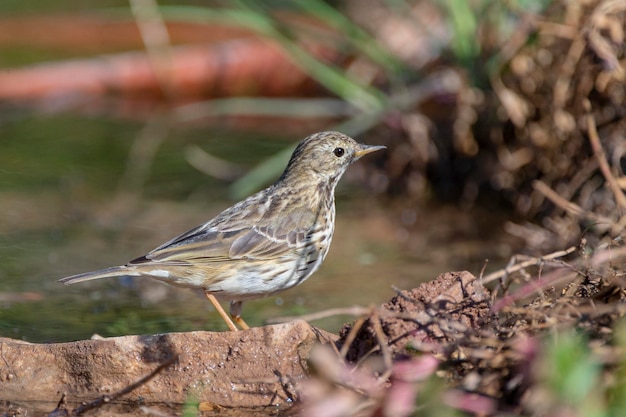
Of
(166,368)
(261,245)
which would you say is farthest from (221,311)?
(166,368)

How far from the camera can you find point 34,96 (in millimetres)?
10164

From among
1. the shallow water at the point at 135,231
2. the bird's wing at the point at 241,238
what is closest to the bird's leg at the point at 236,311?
the shallow water at the point at 135,231

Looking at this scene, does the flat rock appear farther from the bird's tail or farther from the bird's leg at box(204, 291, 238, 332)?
the bird's leg at box(204, 291, 238, 332)

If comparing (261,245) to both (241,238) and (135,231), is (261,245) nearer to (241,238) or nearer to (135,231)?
(241,238)

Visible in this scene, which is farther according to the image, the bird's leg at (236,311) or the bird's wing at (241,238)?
the bird's leg at (236,311)

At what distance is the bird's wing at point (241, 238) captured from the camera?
506cm

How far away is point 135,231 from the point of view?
7.17 metres

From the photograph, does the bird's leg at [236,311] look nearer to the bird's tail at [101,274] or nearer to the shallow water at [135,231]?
the shallow water at [135,231]

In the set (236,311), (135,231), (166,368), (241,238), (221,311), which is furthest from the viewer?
(135,231)

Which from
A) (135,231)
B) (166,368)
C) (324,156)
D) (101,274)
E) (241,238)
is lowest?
(166,368)

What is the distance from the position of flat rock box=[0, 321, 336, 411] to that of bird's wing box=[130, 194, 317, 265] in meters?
0.86

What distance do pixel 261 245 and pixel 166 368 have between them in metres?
1.20

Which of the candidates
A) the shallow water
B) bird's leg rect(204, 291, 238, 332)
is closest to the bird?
bird's leg rect(204, 291, 238, 332)

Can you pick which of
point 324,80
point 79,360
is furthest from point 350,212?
point 79,360
